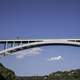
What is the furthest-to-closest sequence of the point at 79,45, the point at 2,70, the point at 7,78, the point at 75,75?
the point at 75,75
the point at 2,70
the point at 7,78
the point at 79,45

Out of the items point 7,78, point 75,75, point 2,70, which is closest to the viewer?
point 7,78

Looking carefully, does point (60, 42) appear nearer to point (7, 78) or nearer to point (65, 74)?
point (7, 78)

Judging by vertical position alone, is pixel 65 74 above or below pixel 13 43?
below

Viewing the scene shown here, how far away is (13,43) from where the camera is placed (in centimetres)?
7794

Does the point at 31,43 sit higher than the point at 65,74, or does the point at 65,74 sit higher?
the point at 31,43

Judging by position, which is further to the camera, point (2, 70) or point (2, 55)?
point (2, 70)

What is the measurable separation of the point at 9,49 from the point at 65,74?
8157 cm

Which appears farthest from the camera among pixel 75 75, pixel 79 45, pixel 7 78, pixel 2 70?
pixel 75 75

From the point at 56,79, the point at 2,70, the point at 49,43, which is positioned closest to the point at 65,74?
the point at 56,79

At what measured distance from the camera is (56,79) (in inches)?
5832

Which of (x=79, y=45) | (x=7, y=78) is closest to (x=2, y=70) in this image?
(x=7, y=78)

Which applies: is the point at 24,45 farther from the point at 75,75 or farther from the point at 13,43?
the point at 75,75

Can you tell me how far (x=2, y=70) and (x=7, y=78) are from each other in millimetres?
6486

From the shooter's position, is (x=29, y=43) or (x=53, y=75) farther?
(x=53, y=75)
